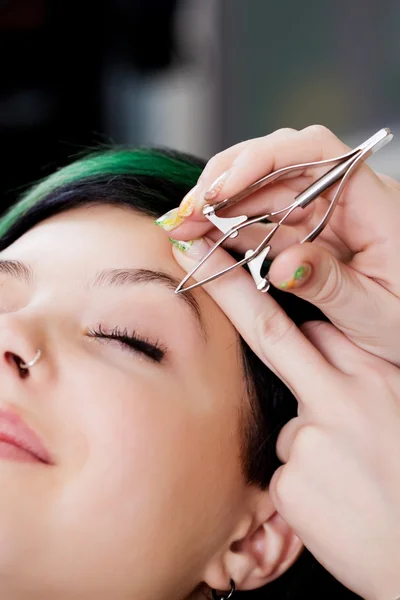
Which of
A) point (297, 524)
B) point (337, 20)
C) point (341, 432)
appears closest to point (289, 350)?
point (341, 432)

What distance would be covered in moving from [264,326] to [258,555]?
0.35 metres

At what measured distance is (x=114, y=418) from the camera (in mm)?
Result: 815

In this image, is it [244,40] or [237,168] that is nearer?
[237,168]

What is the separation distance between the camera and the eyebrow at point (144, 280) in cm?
90

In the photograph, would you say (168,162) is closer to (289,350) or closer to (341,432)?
(289,350)

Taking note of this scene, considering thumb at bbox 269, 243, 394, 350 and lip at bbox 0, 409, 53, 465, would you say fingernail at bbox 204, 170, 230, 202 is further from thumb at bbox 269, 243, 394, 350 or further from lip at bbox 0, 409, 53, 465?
lip at bbox 0, 409, 53, 465

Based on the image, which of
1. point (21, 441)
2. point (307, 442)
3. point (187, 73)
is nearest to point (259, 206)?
point (307, 442)

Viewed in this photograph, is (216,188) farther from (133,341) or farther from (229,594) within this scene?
(229,594)

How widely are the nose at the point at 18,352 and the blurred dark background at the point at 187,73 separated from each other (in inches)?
47.8

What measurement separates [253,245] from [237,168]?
0.53ft

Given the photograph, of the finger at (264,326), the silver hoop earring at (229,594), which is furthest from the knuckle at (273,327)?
the silver hoop earring at (229,594)

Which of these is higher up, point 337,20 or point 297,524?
point 337,20

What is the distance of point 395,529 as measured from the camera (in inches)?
33.1

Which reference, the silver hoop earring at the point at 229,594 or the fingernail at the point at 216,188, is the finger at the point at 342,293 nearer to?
the fingernail at the point at 216,188
